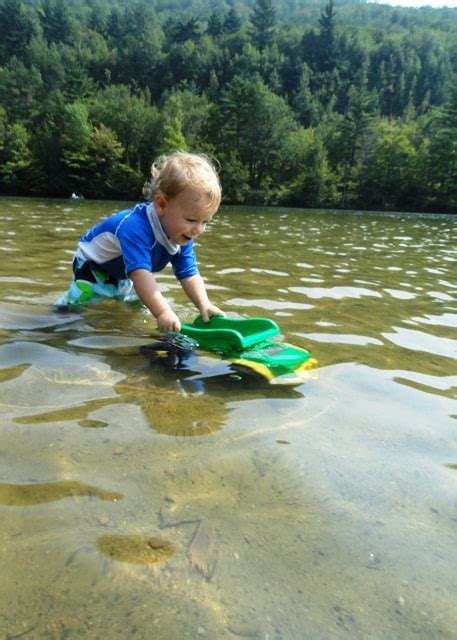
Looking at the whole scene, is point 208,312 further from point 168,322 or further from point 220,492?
point 220,492

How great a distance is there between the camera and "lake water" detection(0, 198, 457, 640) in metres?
1.22

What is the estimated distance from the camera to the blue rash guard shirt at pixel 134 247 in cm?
335

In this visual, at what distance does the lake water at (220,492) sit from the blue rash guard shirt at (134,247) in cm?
52

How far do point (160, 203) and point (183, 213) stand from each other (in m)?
0.20

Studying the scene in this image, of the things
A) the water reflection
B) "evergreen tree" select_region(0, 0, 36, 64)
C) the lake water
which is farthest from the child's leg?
"evergreen tree" select_region(0, 0, 36, 64)

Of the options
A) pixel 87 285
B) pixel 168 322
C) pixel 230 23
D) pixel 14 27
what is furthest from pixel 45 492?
pixel 230 23

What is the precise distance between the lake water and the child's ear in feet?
2.70

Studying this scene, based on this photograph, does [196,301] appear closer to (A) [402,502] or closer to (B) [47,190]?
(A) [402,502]

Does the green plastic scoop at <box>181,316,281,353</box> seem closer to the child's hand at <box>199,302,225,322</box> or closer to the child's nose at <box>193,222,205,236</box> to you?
the child's hand at <box>199,302,225,322</box>

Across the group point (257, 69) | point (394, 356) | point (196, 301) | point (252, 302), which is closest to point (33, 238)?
point (252, 302)

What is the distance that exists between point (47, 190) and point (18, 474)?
1777 inches

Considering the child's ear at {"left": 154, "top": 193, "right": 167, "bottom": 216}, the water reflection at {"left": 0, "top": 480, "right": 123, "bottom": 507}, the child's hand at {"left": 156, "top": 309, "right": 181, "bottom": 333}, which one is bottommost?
the child's hand at {"left": 156, "top": 309, "right": 181, "bottom": 333}

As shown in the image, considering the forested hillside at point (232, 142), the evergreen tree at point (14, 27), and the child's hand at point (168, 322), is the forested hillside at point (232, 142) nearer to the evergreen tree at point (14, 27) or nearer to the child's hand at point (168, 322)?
the evergreen tree at point (14, 27)

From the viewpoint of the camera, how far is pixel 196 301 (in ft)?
12.5
